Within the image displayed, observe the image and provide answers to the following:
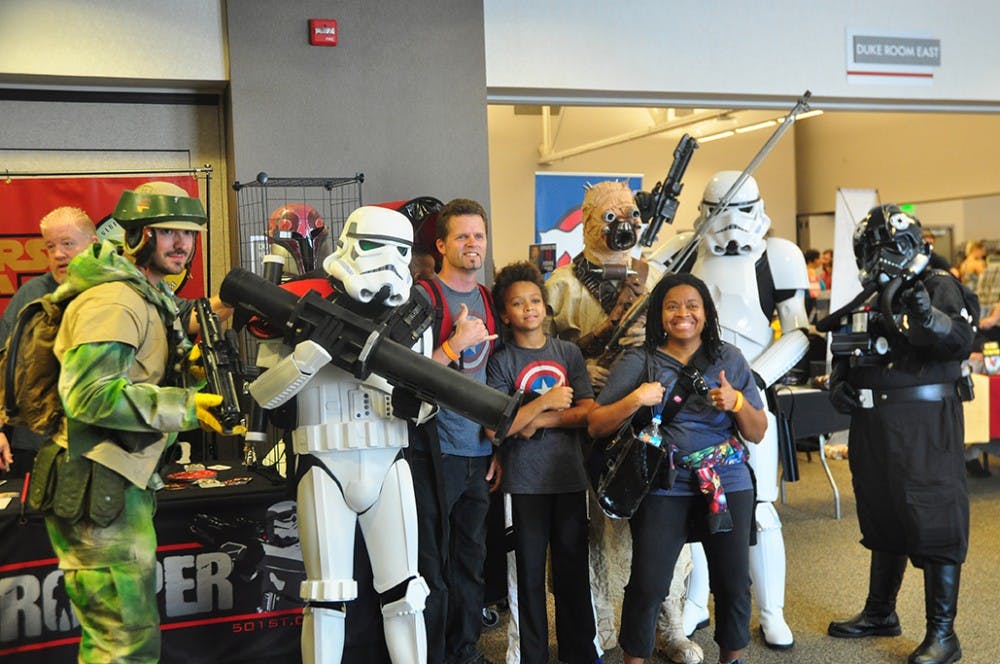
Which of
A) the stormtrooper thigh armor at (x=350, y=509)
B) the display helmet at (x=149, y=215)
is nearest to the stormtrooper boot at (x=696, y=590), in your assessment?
the stormtrooper thigh armor at (x=350, y=509)

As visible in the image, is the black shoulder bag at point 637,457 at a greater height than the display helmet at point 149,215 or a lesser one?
lesser

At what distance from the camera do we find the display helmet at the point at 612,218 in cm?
343

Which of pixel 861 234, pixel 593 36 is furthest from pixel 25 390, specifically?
pixel 593 36

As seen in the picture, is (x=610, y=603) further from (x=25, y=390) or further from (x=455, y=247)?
(x=25, y=390)

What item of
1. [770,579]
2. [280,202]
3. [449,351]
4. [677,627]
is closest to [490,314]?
[449,351]

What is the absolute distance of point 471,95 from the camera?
178 inches

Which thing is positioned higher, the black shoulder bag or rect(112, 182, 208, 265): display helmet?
rect(112, 182, 208, 265): display helmet

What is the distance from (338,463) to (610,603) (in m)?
1.31

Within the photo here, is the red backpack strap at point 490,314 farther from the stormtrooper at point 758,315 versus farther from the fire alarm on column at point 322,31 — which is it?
the fire alarm on column at point 322,31

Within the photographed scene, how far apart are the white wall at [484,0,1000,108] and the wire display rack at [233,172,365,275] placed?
0.93 meters

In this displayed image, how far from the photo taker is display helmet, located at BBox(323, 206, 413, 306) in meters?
2.58

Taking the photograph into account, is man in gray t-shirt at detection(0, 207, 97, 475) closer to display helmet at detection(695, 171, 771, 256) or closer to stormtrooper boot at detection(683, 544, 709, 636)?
display helmet at detection(695, 171, 771, 256)

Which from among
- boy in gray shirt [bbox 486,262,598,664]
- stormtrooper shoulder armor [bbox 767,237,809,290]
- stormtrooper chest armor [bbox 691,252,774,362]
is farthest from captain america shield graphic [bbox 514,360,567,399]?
stormtrooper shoulder armor [bbox 767,237,809,290]

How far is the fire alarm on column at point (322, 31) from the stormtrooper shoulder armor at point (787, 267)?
2.06 metres
